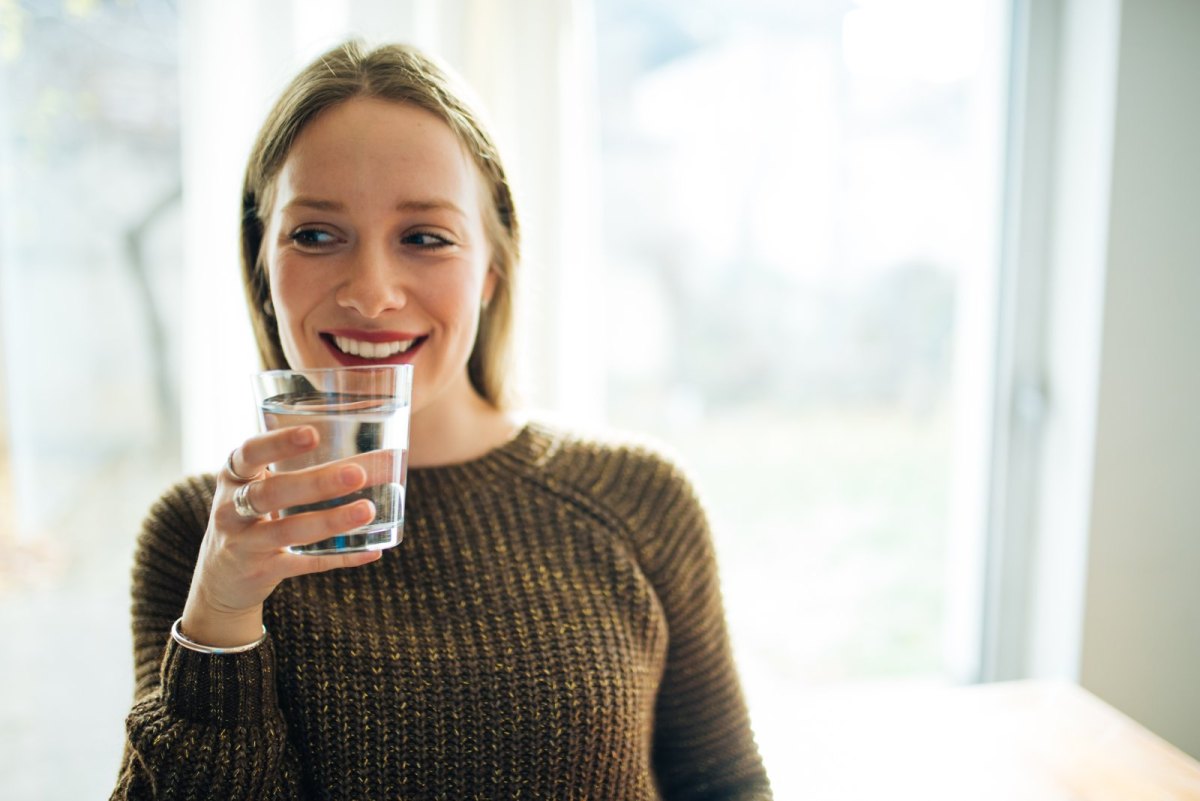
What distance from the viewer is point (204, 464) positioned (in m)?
1.43

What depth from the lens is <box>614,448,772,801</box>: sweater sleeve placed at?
1.12m

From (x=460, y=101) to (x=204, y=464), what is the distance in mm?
791

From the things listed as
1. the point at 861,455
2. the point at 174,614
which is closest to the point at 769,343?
the point at 861,455

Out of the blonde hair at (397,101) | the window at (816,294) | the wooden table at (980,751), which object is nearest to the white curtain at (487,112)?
the blonde hair at (397,101)

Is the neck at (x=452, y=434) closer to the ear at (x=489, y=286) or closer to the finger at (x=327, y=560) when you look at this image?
the ear at (x=489, y=286)

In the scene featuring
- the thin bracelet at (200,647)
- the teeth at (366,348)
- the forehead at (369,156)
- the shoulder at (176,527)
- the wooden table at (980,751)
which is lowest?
the wooden table at (980,751)

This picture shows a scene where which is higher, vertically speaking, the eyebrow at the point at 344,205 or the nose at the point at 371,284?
the eyebrow at the point at 344,205

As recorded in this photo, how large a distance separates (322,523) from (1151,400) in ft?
5.56

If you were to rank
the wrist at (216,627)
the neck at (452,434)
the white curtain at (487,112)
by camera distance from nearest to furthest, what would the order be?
the wrist at (216,627)
the neck at (452,434)
the white curtain at (487,112)

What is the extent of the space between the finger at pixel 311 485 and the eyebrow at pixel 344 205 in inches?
13.6

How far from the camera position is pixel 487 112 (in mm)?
1328

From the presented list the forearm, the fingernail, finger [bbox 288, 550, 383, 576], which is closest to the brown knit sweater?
the forearm

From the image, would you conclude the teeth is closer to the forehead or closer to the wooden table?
the forehead

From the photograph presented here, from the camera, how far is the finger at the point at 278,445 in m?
0.70
